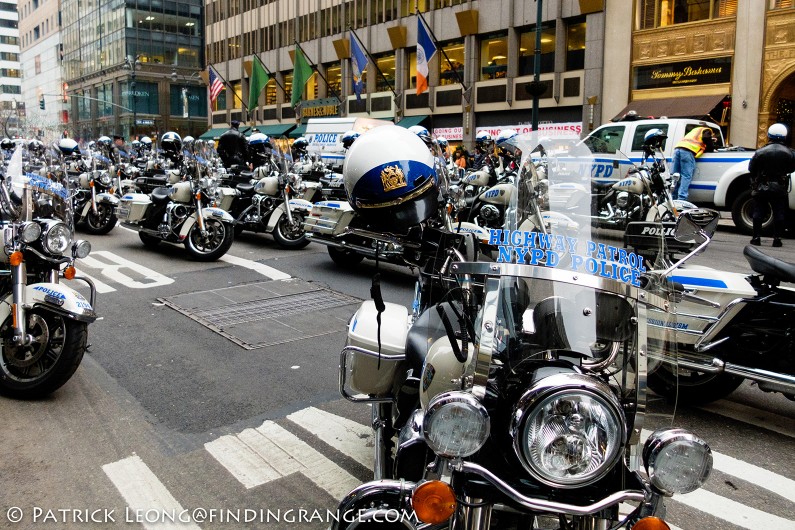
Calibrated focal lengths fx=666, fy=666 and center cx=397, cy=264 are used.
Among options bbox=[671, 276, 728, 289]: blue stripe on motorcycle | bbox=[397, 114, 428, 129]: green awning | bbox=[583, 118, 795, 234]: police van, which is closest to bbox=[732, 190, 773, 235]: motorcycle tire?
bbox=[583, 118, 795, 234]: police van

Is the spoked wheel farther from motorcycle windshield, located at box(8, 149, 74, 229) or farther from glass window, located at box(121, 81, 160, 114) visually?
glass window, located at box(121, 81, 160, 114)

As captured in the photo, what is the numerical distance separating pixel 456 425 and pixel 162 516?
2027 millimetres

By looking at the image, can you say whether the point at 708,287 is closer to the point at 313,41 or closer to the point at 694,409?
the point at 694,409

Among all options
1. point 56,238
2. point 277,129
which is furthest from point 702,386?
point 277,129

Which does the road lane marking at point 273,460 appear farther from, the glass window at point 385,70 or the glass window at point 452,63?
the glass window at point 385,70

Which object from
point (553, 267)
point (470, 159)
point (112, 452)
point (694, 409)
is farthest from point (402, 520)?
point (470, 159)

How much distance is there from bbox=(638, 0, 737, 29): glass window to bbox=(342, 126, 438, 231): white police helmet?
23753mm

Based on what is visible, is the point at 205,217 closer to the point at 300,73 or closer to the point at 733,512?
the point at 733,512

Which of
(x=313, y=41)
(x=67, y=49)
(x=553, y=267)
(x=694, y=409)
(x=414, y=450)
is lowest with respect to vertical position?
(x=694, y=409)

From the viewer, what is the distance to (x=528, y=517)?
2.18 m

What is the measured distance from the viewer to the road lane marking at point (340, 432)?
3964mm

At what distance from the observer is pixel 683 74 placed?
2412 cm

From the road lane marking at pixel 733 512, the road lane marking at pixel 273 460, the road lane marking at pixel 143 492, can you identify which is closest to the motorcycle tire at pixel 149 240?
the road lane marking at pixel 273 460

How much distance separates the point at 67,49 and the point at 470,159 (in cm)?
8843
